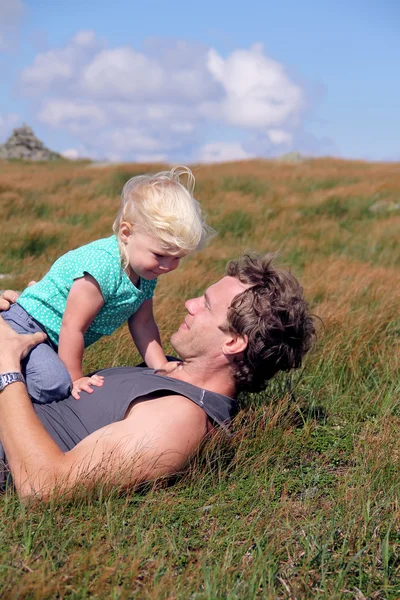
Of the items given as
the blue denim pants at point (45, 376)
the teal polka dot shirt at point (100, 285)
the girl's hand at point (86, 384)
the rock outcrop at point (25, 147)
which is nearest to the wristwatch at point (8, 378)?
the blue denim pants at point (45, 376)

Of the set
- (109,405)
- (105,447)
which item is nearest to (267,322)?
(109,405)

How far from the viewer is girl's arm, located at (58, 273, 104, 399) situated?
340 cm

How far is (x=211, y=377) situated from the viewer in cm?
311

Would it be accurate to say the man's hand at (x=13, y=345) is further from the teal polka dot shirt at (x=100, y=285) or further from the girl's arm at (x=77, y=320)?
the teal polka dot shirt at (x=100, y=285)

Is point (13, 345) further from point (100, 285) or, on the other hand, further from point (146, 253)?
point (146, 253)

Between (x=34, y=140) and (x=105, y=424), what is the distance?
3638 cm

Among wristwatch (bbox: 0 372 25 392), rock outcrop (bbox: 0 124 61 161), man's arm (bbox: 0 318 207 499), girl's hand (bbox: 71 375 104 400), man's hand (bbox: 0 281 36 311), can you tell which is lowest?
man's arm (bbox: 0 318 207 499)

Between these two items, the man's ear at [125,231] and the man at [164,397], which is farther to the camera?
the man's ear at [125,231]

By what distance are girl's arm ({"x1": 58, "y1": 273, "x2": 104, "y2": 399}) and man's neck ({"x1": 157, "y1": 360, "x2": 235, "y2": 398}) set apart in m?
0.62

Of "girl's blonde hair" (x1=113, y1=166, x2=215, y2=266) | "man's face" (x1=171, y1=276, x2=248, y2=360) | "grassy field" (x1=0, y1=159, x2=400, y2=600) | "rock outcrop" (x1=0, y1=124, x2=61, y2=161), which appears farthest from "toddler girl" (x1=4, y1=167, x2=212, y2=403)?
"rock outcrop" (x1=0, y1=124, x2=61, y2=161)

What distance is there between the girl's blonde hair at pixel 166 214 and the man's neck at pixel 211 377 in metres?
0.68

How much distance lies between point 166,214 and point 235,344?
0.82 metres

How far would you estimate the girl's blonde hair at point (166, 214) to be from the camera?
342cm

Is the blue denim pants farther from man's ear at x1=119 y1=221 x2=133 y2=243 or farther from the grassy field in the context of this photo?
man's ear at x1=119 y1=221 x2=133 y2=243
